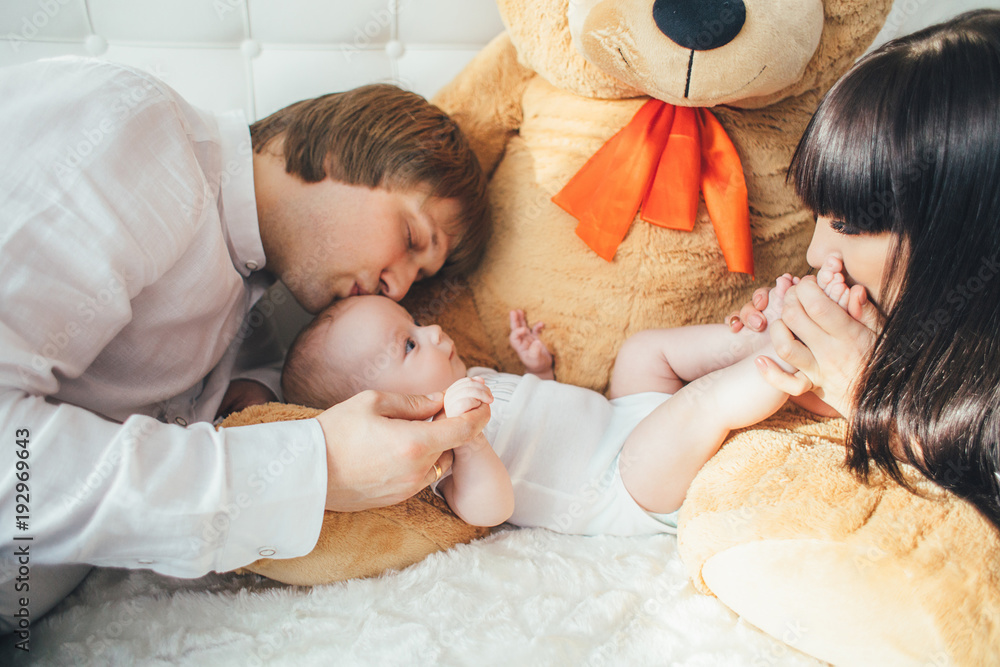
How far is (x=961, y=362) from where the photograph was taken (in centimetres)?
68

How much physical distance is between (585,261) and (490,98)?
318 mm

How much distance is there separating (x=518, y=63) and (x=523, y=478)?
0.65 metres

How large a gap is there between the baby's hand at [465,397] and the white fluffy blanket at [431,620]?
0.20 m

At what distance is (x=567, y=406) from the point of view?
92 cm

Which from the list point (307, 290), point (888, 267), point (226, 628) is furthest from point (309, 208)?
point (888, 267)

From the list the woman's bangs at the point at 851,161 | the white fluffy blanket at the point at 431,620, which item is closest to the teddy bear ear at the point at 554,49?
the woman's bangs at the point at 851,161

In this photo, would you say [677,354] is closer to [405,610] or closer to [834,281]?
[834,281]

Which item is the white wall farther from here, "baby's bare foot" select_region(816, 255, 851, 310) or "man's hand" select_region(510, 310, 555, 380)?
"baby's bare foot" select_region(816, 255, 851, 310)

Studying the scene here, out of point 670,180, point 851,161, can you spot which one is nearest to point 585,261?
point 670,180

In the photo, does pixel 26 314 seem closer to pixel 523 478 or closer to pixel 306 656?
pixel 306 656

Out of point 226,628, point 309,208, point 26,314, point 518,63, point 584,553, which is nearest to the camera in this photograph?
point 26,314

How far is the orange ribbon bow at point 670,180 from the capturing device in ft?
2.96

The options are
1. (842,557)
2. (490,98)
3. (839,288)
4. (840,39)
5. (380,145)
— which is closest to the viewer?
(842,557)

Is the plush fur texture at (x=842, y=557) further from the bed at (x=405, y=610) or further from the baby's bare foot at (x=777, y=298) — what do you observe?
the baby's bare foot at (x=777, y=298)
